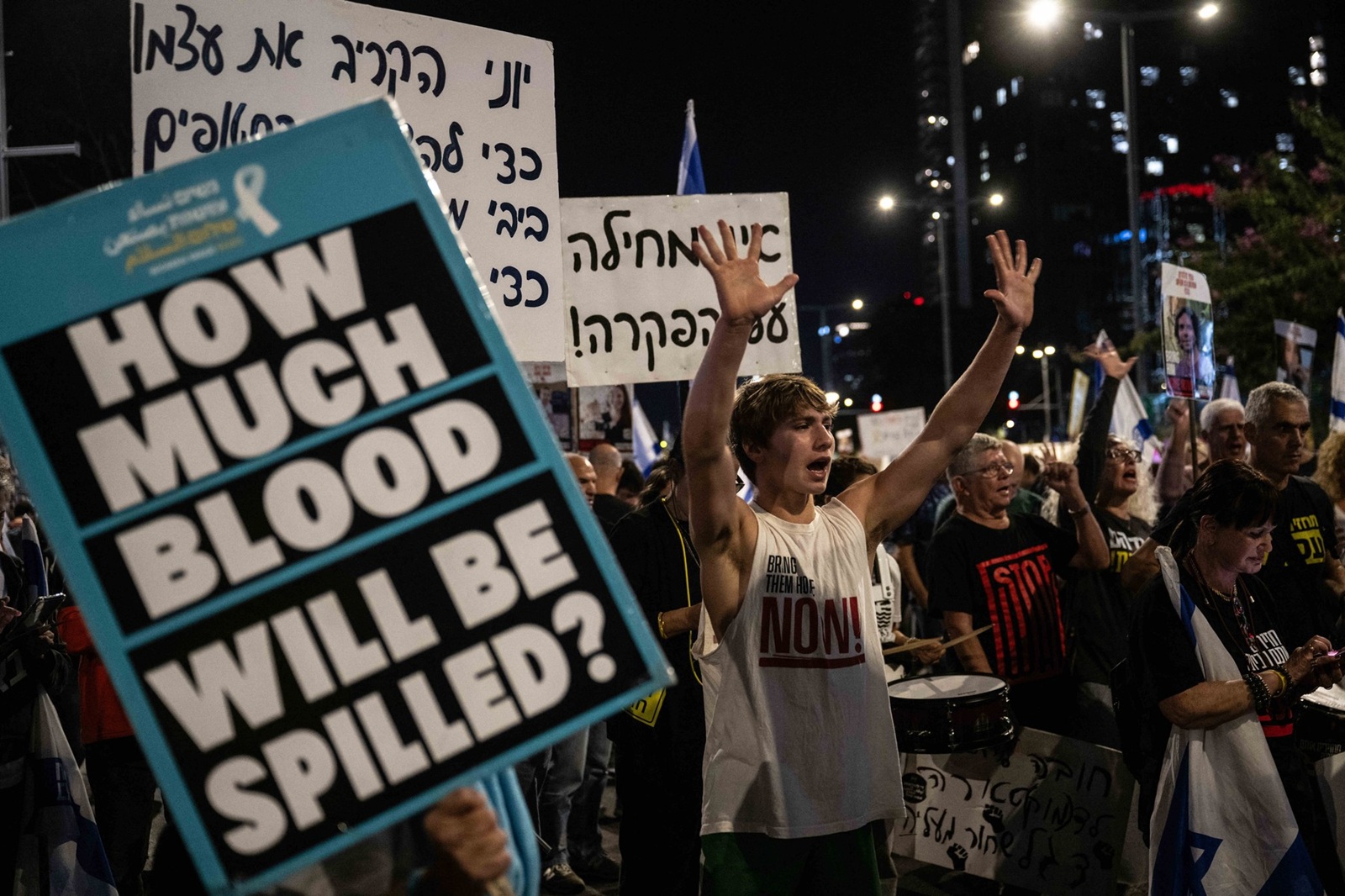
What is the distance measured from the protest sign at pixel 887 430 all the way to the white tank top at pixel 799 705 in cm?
1758

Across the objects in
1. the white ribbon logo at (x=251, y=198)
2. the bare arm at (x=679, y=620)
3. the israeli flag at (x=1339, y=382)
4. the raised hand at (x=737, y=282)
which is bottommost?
the israeli flag at (x=1339, y=382)

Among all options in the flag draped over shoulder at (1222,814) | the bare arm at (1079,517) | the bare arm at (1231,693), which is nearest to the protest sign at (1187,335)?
the bare arm at (1079,517)

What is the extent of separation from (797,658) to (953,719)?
69.6 inches

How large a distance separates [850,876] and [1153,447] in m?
10.4

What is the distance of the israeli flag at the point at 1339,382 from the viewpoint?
9.57 m

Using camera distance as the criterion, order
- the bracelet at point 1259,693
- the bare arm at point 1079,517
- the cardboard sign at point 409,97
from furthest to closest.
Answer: the bare arm at point 1079,517
the cardboard sign at point 409,97
the bracelet at point 1259,693

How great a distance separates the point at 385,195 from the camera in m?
2.26

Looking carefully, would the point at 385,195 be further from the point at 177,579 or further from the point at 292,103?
the point at 292,103

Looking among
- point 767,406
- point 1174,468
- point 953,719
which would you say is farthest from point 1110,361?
point 767,406

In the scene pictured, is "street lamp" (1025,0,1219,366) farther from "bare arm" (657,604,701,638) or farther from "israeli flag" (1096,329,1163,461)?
"bare arm" (657,604,701,638)

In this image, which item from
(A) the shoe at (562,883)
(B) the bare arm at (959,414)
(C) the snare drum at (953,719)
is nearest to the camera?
(B) the bare arm at (959,414)

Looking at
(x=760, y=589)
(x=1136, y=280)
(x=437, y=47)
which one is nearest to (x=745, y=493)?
(x=437, y=47)

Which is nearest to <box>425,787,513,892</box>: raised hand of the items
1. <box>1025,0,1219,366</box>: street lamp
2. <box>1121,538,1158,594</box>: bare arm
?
<box>1121,538,1158,594</box>: bare arm

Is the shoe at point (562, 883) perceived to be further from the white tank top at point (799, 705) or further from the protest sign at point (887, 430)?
the protest sign at point (887, 430)
